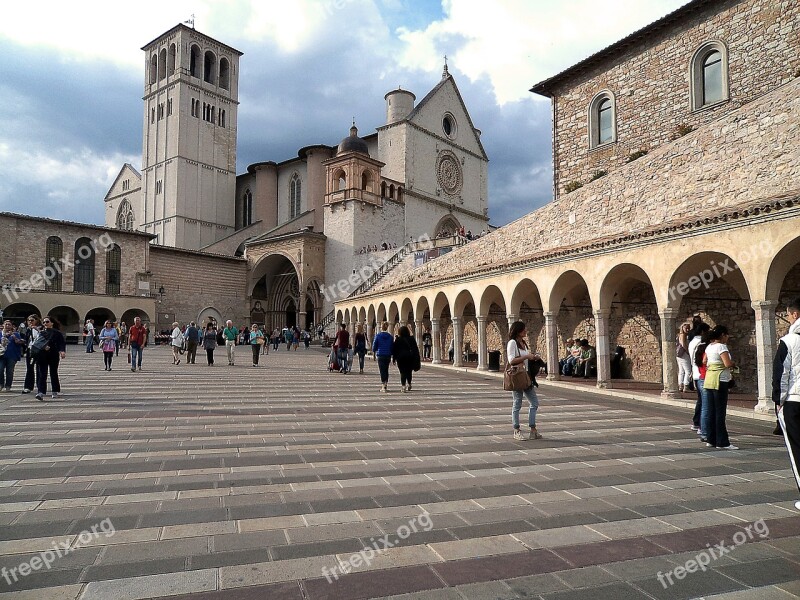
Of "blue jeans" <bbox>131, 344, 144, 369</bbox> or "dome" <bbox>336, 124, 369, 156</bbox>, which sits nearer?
"blue jeans" <bbox>131, 344, 144, 369</bbox>

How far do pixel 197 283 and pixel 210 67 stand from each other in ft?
89.2

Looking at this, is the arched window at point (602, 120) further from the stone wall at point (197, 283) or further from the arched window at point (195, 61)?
the arched window at point (195, 61)

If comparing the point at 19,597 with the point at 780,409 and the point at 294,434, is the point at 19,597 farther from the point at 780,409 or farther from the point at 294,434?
the point at 780,409

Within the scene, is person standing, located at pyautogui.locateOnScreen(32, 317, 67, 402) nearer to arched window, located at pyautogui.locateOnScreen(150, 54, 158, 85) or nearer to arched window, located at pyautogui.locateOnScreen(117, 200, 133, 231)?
arched window, located at pyautogui.locateOnScreen(150, 54, 158, 85)

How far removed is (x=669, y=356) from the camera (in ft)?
41.0

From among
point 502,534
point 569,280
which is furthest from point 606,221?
point 502,534

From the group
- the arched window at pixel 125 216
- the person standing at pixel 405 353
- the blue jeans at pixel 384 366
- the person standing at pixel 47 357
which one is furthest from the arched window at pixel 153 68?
the person standing at pixel 405 353

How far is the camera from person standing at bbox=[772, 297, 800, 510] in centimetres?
419

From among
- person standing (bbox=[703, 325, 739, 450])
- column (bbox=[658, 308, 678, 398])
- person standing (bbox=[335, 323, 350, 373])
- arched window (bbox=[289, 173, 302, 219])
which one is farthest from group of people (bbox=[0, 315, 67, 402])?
arched window (bbox=[289, 173, 302, 219])

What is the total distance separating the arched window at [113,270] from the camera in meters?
40.0

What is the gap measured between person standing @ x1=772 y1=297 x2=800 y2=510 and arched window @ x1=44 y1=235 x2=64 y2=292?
4171 cm

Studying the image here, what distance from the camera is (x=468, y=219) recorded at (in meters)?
56.4

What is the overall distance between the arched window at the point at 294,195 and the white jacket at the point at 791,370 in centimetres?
5477

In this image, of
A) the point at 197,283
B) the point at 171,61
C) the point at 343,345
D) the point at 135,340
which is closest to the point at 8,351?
the point at 135,340
